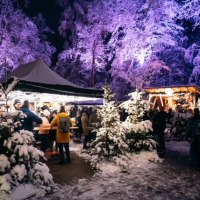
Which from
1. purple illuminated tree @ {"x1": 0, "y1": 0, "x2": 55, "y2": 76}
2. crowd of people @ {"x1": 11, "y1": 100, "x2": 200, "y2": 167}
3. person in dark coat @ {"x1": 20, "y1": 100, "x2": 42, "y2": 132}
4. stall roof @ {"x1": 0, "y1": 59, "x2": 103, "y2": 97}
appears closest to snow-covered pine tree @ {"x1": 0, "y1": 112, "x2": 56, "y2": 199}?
person in dark coat @ {"x1": 20, "y1": 100, "x2": 42, "y2": 132}

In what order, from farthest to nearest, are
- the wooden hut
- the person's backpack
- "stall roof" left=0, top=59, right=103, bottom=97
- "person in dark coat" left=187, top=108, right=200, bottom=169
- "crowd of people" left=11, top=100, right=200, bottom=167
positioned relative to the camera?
the wooden hut
"stall roof" left=0, top=59, right=103, bottom=97
"person in dark coat" left=187, top=108, right=200, bottom=169
the person's backpack
"crowd of people" left=11, top=100, right=200, bottom=167

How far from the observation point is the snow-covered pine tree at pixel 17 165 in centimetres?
578

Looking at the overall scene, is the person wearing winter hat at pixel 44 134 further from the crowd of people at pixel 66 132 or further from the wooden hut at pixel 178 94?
the wooden hut at pixel 178 94

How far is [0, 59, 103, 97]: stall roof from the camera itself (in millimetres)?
10109

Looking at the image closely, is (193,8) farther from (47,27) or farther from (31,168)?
(31,168)

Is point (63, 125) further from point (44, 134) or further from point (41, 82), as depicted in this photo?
point (41, 82)

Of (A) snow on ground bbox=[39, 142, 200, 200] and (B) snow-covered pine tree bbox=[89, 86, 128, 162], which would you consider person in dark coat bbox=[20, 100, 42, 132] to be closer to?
(B) snow-covered pine tree bbox=[89, 86, 128, 162]

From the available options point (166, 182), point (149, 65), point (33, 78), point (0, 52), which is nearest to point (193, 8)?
point (149, 65)

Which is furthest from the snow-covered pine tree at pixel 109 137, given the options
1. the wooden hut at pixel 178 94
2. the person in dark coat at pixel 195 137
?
the wooden hut at pixel 178 94

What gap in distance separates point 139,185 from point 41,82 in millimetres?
5217

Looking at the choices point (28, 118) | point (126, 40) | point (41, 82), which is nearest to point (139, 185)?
point (28, 118)

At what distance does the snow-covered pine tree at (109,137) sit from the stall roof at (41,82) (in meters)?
2.07

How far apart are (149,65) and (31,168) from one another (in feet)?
59.2

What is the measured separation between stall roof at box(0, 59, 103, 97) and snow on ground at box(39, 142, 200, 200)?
3441 mm
